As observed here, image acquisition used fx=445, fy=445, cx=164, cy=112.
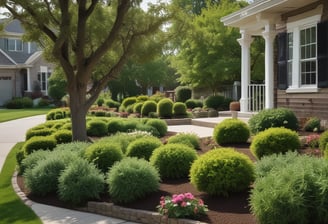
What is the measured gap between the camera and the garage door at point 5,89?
39.0 meters

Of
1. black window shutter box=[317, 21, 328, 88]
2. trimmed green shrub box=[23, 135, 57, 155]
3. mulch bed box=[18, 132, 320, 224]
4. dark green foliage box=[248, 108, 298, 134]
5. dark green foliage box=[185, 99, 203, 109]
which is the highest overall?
black window shutter box=[317, 21, 328, 88]

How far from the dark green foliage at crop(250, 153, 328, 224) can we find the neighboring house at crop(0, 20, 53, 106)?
3610cm

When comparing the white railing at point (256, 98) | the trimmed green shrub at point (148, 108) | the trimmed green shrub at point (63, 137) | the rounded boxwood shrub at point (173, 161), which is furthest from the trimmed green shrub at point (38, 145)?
the trimmed green shrub at point (148, 108)

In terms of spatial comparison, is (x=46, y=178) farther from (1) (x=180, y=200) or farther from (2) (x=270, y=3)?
(2) (x=270, y=3)

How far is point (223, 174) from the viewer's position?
589 centimetres

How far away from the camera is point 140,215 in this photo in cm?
562

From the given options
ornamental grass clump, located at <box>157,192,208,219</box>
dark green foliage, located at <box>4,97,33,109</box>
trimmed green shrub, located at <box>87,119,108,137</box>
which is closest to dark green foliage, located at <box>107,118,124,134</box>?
trimmed green shrub, located at <box>87,119,108,137</box>

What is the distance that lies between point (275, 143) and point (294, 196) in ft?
10.7

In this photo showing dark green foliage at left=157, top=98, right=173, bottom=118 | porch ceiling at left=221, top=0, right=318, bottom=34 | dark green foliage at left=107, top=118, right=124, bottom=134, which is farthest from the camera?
dark green foliage at left=157, top=98, right=173, bottom=118

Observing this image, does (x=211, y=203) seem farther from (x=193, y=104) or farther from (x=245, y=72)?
(x=193, y=104)

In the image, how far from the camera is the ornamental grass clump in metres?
5.24

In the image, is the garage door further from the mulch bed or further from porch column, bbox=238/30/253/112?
the mulch bed

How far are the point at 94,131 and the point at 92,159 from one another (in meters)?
6.67

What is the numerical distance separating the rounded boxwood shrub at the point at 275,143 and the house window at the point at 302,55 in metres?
4.27
